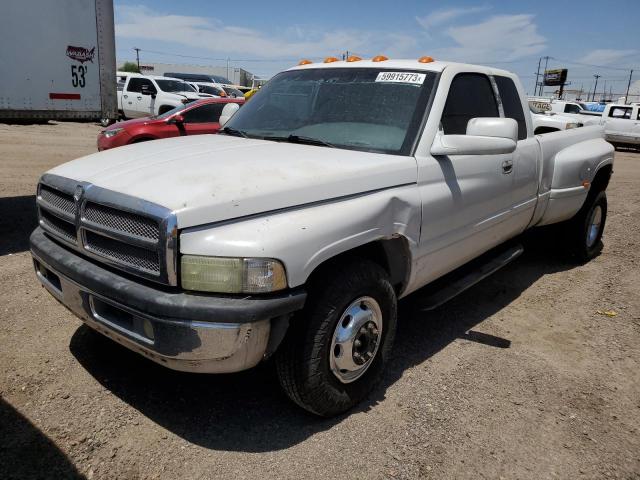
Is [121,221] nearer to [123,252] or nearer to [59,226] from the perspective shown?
[123,252]

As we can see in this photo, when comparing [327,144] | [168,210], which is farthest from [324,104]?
[168,210]

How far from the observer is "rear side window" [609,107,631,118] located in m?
20.9

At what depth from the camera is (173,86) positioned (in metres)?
18.9

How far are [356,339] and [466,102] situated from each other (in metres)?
1.97

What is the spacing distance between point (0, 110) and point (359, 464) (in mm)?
5510

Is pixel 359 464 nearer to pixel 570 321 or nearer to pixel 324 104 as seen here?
pixel 324 104

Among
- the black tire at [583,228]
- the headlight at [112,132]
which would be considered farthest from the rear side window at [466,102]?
the headlight at [112,132]

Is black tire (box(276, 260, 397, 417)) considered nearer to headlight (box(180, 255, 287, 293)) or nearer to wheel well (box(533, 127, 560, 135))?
headlight (box(180, 255, 287, 293))

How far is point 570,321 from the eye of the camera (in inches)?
165

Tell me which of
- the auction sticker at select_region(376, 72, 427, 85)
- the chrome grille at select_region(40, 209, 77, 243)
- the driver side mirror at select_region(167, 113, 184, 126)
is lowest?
the chrome grille at select_region(40, 209, 77, 243)

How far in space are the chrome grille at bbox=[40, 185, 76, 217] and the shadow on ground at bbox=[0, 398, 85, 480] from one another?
3.58ft

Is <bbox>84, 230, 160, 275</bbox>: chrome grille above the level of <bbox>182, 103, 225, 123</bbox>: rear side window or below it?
below

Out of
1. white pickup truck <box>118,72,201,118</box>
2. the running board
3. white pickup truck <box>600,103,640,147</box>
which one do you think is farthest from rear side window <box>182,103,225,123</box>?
white pickup truck <box>600,103,640,147</box>

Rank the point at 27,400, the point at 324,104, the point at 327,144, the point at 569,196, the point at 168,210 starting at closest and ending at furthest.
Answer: the point at 168,210 → the point at 27,400 → the point at 327,144 → the point at 324,104 → the point at 569,196
